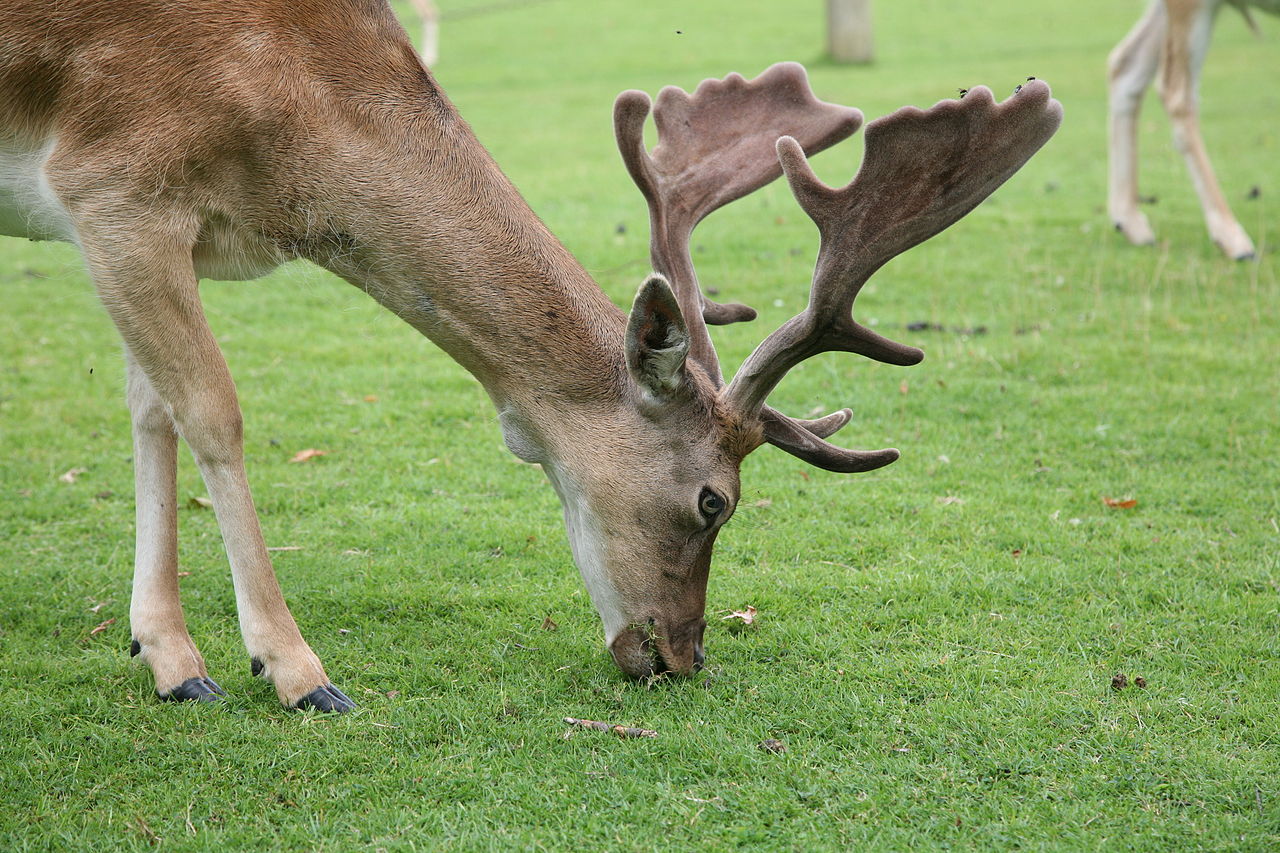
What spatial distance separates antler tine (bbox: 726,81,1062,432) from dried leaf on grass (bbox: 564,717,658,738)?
1.09m

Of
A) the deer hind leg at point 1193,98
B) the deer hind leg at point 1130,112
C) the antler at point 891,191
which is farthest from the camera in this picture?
the deer hind leg at point 1130,112

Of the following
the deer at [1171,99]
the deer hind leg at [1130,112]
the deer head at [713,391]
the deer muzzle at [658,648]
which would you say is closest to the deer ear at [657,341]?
the deer head at [713,391]

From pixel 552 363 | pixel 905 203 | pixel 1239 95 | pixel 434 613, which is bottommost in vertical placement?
pixel 1239 95

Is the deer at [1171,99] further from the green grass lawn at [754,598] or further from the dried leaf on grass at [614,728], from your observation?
the dried leaf on grass at [614,728]

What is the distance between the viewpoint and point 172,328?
12.7 ft

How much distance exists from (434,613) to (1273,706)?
279cm

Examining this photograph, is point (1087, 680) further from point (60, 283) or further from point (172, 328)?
point (60, 283)

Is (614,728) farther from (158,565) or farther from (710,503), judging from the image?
(158,565)

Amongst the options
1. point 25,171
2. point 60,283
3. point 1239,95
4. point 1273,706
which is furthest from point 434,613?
point 1239,95

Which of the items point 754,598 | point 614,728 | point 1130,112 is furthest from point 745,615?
point 1130,112

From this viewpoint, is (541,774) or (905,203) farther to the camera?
(905,203)

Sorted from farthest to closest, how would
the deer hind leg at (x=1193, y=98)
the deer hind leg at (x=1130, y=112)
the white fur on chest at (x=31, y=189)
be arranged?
the deer hind leg at (x=1130, y=112) → the deer hind leg at (x=1193, y=98) → the white fur on chest at (x=31, y=189)

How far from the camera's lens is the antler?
3.72 m

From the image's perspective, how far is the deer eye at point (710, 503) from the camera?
13.0ft
